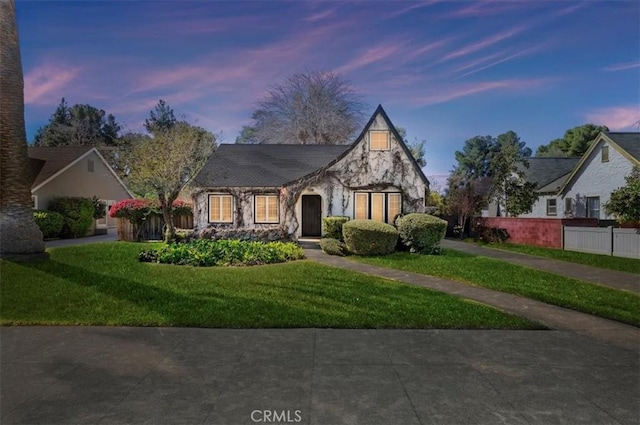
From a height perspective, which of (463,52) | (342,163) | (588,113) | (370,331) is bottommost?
(370,331)

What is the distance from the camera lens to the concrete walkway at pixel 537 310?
5652 mm

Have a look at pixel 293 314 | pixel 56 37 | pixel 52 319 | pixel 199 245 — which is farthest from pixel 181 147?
pixel 293 314

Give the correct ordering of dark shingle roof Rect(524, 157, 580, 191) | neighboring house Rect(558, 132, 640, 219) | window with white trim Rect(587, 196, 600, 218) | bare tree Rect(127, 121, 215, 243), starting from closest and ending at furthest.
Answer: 1. bare tree Rect(127, 121, 215, 243)
2. neighboring house Rect(558, 132, 640, 219)
3. window with white trim Rect(587, 196, 600, 218)
4. dark shingle roof Rect(524, 157, 580, 191)

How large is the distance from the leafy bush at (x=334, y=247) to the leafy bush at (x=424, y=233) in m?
2.83

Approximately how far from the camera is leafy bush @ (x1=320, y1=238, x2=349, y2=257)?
14539 mm

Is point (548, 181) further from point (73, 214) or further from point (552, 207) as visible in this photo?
point (73, 214)

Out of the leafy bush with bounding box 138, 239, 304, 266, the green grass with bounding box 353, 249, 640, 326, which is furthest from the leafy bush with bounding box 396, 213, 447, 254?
the leafy bush with bounding box 138, 239, 304, 266

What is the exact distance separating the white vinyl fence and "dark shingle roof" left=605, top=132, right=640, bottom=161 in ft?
21.4

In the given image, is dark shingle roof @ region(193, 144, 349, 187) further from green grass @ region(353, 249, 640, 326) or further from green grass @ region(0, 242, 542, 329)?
green grass @ region(0, 242, 542, 329)

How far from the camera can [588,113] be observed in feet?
51.1

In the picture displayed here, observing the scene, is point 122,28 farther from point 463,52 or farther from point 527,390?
Result: point 527,390

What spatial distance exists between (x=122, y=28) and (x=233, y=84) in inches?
205

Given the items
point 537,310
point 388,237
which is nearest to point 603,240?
point 388,237

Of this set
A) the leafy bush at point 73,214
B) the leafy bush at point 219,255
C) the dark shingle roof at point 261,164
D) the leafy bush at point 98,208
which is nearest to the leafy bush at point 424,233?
the leafy bush at point 219,255
